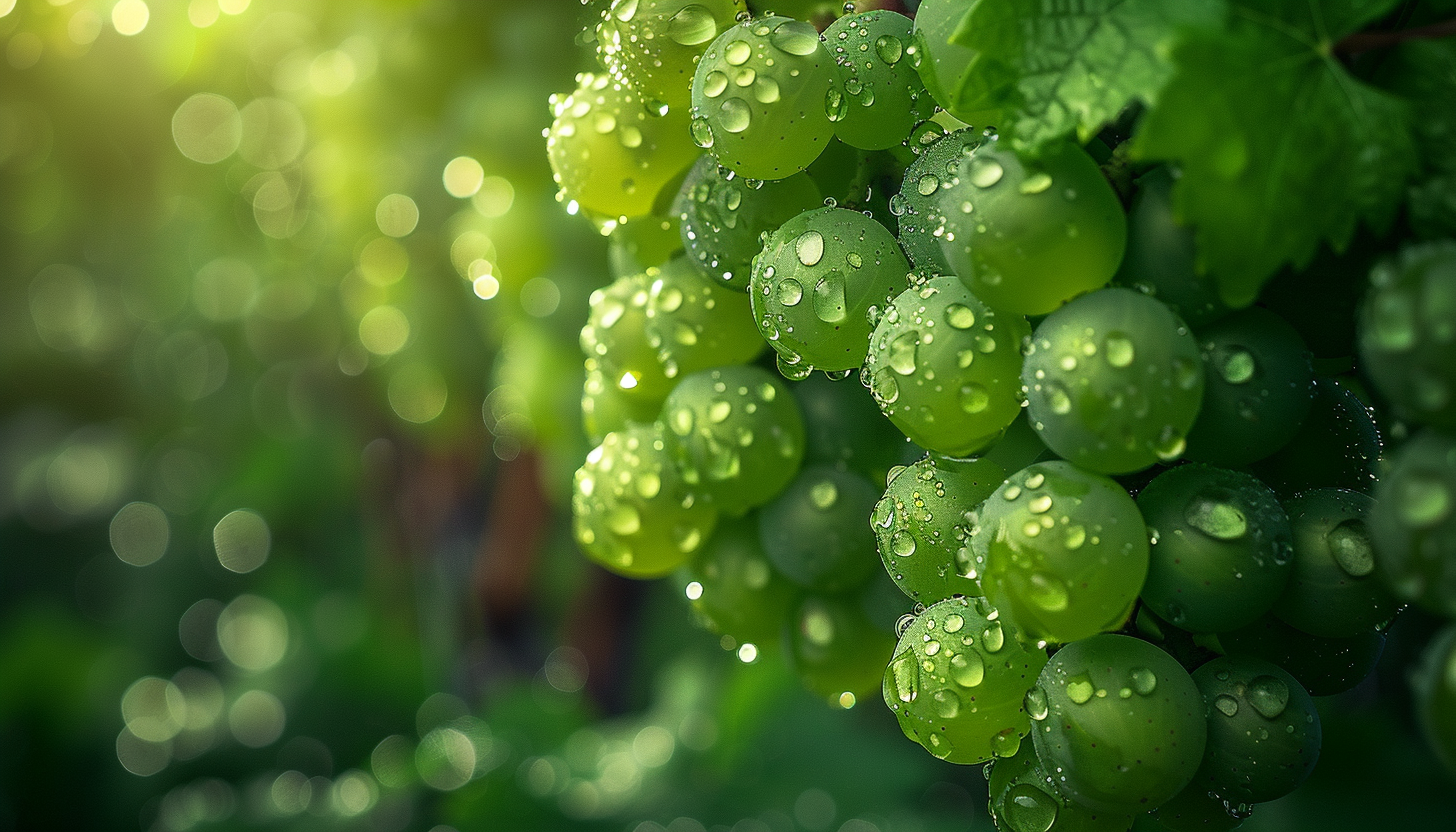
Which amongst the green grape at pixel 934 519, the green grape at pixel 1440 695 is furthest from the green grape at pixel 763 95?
the green grape at pixel 1440 695

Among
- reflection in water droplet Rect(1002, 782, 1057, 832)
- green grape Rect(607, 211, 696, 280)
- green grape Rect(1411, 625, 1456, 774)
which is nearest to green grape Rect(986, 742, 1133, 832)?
reflection in water droplet Rect(1002, 782, 1057, 832)

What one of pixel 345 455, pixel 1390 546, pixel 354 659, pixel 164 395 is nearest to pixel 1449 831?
pixel 1390 546

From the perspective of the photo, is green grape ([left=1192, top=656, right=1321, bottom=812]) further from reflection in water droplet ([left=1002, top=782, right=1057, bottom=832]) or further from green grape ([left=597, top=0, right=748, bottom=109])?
green grape ([left=597, top=0, right=748, bottom=109])

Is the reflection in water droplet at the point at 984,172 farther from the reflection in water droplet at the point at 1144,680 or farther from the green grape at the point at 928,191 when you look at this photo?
the reflection in water droplet at the point at 1144,680

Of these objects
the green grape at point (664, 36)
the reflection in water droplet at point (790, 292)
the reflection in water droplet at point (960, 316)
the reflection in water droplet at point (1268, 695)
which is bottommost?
the reflection in water droplet at point (1268, 695)

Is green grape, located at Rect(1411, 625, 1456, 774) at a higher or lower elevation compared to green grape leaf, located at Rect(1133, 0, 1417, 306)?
lower

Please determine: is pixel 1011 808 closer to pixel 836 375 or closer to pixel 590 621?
pixel 836 375

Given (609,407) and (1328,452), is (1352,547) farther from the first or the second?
(609,407)
